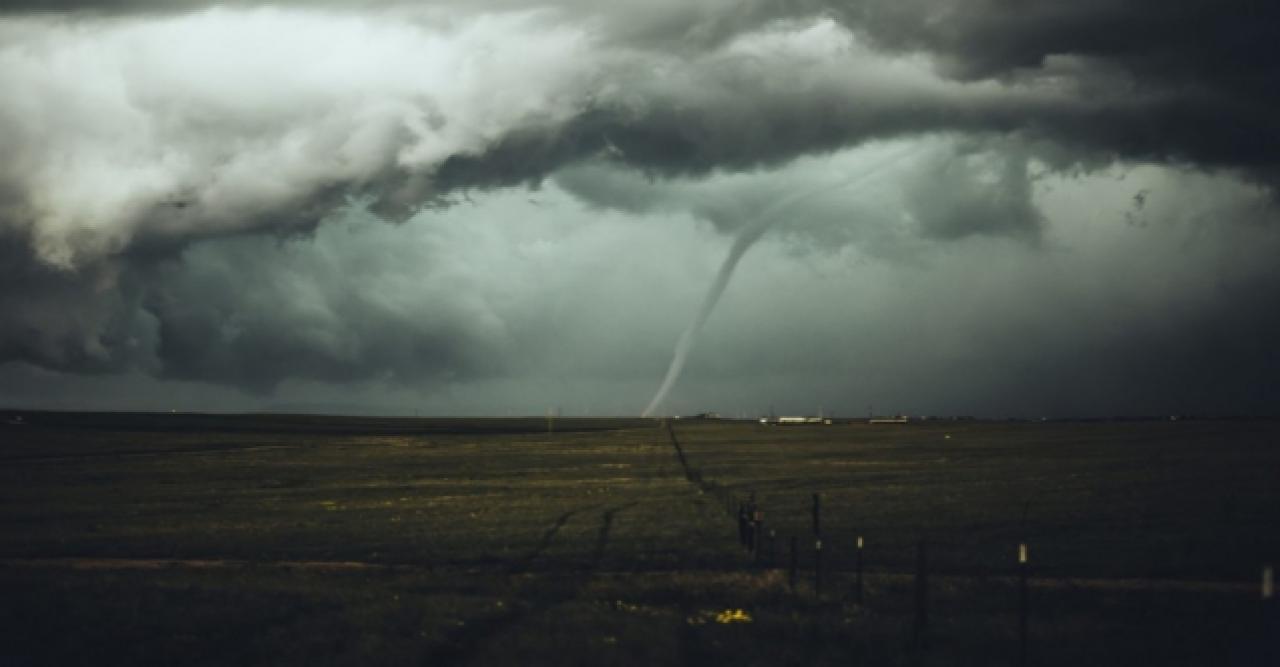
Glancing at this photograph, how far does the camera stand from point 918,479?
261 feet

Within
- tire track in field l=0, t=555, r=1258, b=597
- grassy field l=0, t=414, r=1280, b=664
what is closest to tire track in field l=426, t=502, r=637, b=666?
grassy field l=0, t=414, r=1280, b=664

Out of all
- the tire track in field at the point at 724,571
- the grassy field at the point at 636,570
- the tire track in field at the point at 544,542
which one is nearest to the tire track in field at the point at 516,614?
the tire track in field at the point at 544,542

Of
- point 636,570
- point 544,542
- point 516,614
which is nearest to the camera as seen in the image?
point 516,614

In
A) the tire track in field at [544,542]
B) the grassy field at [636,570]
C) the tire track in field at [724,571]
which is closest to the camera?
the grassy field at [636,570]

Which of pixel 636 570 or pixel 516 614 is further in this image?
pixel 636 570

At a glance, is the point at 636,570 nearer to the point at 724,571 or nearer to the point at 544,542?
the point at 724,571

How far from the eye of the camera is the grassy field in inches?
925

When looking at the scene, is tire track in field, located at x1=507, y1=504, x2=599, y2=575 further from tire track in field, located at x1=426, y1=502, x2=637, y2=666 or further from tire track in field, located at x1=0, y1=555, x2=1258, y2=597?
tire track in field, located at x1=0, y1=555, x2=1258, y2=597

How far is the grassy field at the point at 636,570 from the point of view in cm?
2348

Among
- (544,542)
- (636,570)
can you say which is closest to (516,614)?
(636,570)

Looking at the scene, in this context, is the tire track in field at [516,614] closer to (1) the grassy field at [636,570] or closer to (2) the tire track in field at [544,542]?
(2) the tire track in field at [544,542]

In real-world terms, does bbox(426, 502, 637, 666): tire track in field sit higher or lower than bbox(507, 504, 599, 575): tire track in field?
higher

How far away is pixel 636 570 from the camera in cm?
3553

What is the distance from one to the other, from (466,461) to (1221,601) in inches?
3951
